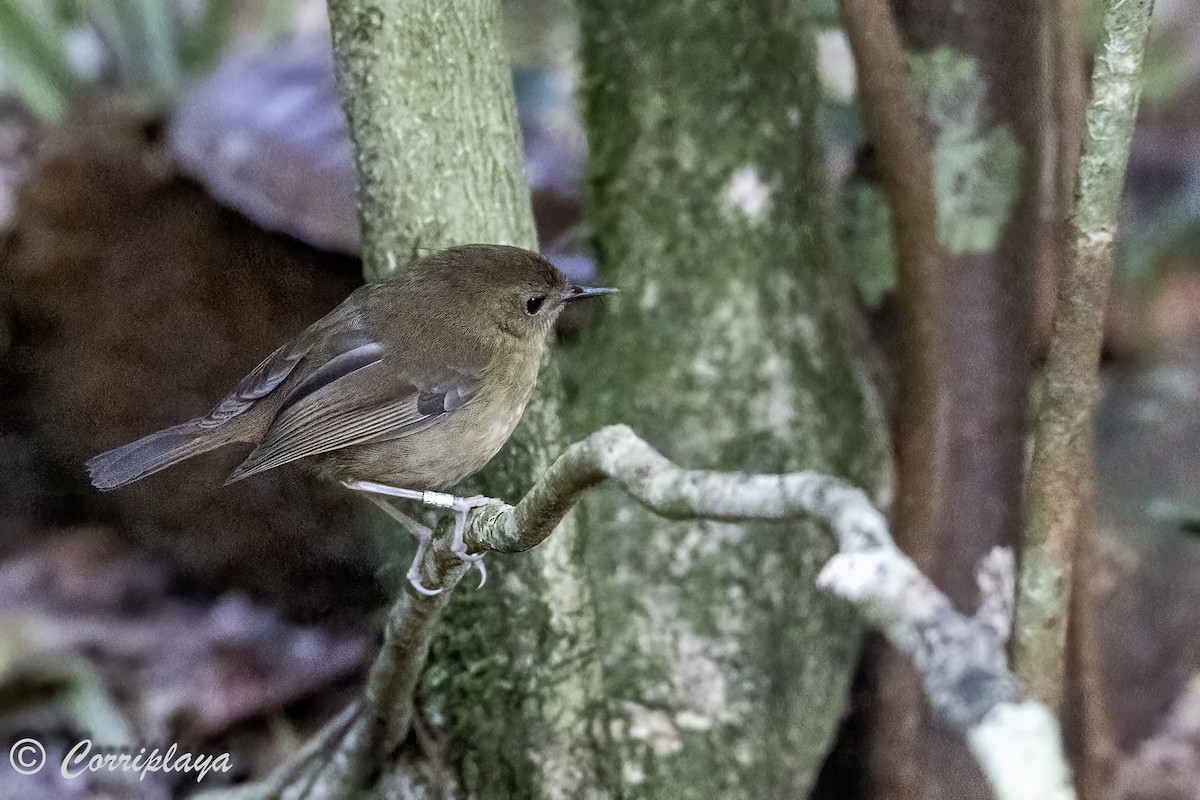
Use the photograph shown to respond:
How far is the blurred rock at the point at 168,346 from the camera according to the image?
7.67 feet

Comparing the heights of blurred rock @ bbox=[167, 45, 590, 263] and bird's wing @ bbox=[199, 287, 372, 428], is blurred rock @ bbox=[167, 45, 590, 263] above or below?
above

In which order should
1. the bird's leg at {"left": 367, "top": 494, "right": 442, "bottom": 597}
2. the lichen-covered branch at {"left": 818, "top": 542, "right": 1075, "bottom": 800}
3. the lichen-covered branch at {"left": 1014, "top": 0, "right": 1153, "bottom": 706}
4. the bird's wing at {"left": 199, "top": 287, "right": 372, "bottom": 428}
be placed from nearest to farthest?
the lichen-covered branch at {"left": 818, "top": 542, "right": 1075, "bottom": 800}
the lichen-covered branch at {"left": 1014, "top": 0, "right": 1153, "bottom": 706}
the bird's leg at {"left": 367, "top": 494, "right": 442, "bottom": 597}
the bird's wing at {"left": 199, "top": 287, "right": 372, "bottom": 428}

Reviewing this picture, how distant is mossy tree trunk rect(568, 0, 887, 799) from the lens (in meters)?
2.30

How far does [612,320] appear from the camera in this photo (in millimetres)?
2391

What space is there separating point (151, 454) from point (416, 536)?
47 cm

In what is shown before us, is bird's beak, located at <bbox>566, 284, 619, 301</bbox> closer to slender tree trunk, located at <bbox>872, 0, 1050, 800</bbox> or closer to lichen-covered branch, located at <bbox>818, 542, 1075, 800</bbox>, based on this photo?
slender tree trunk, located at <bbox>872, 0, 1050, 800</bbox>

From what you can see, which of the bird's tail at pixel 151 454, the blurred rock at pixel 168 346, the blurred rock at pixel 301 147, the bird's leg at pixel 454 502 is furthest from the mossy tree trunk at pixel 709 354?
the bird's tail at pixel 151 454

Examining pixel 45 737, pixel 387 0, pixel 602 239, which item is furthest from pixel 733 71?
pixel 45 737

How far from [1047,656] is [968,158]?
1.04m

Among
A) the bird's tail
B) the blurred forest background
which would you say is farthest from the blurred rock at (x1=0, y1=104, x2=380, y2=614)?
the bird's tail

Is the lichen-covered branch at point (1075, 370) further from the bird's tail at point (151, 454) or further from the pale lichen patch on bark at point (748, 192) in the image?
the bird's tail at point (151, 454)

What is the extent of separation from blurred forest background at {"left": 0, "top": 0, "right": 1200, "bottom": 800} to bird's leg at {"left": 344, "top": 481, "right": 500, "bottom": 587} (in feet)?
0.91

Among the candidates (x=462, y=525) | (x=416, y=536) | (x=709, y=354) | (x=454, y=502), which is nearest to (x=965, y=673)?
(x=462, y=525)

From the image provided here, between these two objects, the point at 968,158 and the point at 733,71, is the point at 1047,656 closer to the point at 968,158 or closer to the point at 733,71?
the point at 968,158
